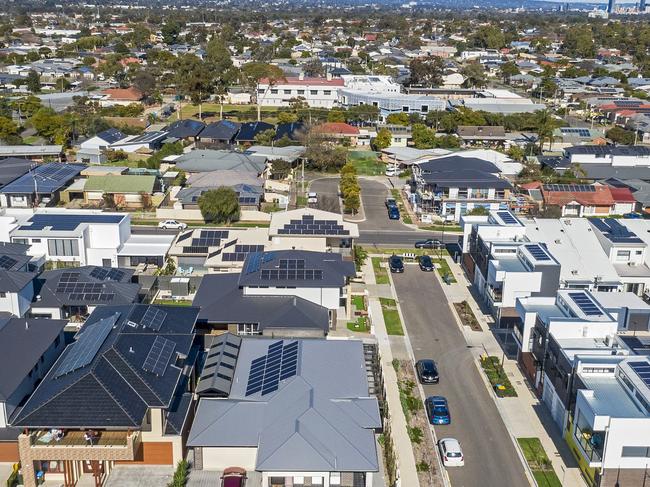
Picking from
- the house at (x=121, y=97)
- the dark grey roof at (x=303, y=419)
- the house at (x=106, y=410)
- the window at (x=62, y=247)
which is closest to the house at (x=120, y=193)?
the window at (x=62, y=247)

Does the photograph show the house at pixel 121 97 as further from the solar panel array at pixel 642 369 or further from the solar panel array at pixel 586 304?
the solar panel array at pixel 642 369

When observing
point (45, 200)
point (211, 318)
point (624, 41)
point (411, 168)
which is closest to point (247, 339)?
point (211, 318)

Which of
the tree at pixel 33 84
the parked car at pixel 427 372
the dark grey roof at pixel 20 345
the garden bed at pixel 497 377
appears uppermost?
the tree at pixel 33 84

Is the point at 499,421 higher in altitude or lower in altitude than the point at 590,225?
lower

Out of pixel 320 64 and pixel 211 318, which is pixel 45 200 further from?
pixel 320 64

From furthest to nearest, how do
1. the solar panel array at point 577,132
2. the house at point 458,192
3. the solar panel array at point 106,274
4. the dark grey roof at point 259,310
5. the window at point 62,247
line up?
the solar panel array at point 577,132 → the house at point 458,192 → the window at point 62,247 → the solar panel array at point 106,274 → the dark grey roof at point 259,310

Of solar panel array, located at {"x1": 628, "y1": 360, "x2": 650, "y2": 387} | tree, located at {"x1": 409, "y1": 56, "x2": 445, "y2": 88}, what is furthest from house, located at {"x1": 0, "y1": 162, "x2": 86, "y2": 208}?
tree, located at {"x1": 409, "y1": 56, "x2": 445, "y2": 88}
